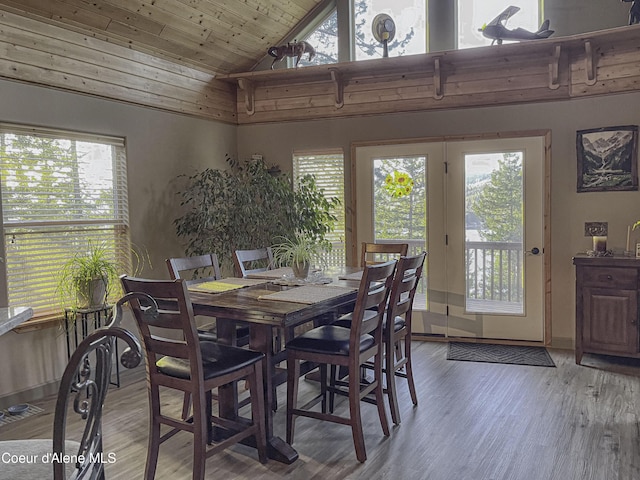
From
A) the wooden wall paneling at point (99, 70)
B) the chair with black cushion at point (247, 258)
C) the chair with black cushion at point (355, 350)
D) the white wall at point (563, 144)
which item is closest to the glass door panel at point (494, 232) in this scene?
the white wall at point (563, 144)

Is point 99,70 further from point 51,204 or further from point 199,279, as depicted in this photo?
point 199,279

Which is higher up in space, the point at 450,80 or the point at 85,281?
the point at 450,80

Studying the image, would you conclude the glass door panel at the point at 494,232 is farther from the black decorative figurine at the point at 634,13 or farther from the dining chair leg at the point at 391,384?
the dining chair leg at the point at 391,384

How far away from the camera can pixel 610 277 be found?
420 cm

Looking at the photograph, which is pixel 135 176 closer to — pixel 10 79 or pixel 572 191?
pixel 10 79

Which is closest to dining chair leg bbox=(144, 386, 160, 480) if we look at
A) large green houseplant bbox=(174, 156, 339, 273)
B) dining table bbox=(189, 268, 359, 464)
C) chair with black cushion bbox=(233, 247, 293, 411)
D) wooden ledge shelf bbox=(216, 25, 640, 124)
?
dining table bbox=(189, 268, 359, 464)

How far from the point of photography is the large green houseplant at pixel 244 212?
4941 mm

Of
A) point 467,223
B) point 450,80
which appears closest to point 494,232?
point 467,223

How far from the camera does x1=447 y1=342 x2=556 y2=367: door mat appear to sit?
4469mm

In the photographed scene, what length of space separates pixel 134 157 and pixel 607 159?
4157mm

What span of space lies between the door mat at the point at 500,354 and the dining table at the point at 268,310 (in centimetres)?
189

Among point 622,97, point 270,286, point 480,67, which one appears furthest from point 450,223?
point 270,286

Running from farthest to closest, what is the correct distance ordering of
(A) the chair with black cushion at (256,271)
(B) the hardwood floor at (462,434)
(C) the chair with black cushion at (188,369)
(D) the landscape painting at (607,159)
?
1. (D) the landscape painting at (607,159)
2. (A) the chair with black cushion at (256,271)
3. (B) the hardwood floor at (462,434)
4. (C) the chair with black cushion at (188,369)

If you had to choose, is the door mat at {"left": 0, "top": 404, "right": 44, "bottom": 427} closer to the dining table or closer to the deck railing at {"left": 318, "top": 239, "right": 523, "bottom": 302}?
the dining table
